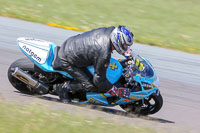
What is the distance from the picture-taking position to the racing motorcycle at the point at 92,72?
20.0 ft

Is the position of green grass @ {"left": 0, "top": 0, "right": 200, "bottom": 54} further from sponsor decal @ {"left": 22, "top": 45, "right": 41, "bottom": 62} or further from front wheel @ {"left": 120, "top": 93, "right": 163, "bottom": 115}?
sponsor decal @ {"left": 22, "top": 45, "right": 41, "bottom": 62}

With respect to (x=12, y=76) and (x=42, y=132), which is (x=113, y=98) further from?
(x=42, y=132)

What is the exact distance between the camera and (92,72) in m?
6.15


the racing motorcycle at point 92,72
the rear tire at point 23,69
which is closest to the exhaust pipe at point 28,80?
the racing motorcycle at point 92,72

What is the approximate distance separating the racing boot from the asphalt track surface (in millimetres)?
152

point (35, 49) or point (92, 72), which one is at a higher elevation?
point (35, 49)

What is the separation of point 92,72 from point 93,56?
0.43m

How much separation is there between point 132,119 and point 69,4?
34.2 ft

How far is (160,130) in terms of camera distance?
514 cm

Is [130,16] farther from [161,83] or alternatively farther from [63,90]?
[63,90]

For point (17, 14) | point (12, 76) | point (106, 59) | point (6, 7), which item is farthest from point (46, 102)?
point (6, 7)

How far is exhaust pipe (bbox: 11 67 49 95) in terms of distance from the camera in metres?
6.20

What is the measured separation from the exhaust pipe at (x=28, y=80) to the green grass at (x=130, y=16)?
6198 millimetres

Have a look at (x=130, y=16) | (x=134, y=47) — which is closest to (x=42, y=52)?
(x=134, y=47)
